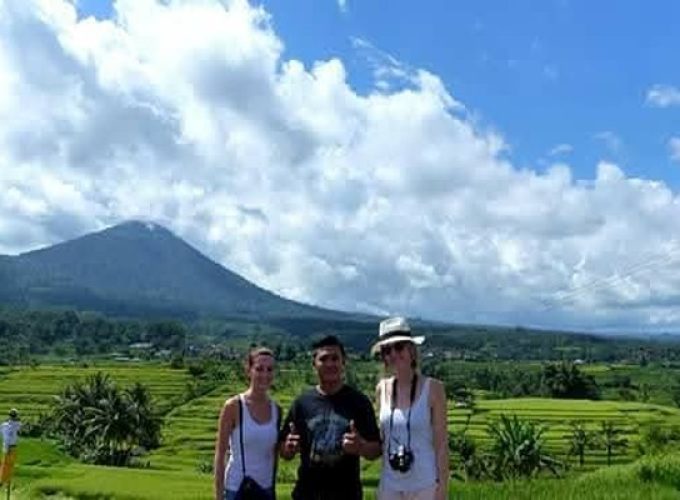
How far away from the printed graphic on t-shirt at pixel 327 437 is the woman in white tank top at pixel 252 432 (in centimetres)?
35

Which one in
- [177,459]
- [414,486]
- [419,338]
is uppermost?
[419,338]

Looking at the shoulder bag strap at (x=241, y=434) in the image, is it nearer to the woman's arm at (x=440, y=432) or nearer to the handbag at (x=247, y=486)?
the handbag at (x=247, y=486)

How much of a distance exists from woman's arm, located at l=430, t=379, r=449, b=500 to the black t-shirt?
1.09ft

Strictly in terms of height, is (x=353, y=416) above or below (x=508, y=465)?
above

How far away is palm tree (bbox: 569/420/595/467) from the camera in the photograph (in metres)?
55.1

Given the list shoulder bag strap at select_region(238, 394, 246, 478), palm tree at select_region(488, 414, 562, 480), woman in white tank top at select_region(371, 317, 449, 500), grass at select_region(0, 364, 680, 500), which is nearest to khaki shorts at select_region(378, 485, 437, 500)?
woman in white tank top at select_region(371, 317, 449, 500)

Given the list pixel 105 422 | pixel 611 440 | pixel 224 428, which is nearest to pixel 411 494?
pixel 224 428

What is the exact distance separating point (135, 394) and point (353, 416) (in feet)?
180

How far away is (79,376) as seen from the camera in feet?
281

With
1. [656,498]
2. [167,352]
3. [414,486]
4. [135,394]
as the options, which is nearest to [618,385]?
[135,394]

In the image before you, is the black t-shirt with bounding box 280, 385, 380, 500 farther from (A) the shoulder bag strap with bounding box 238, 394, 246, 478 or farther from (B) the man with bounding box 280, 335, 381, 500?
(A) the shoulder bag strap with bounding box 238, 394, 246, 478

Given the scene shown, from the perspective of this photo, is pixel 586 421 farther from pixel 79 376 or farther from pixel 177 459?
pixel 79 376

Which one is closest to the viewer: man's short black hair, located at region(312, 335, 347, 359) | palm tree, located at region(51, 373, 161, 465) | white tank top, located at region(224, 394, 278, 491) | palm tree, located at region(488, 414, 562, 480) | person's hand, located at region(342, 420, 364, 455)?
person's hand, located at region(342, 420, 364, 455)

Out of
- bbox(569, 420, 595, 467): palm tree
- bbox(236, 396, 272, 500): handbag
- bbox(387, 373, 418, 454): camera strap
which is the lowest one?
bbox(569, 420, 595, 467): palm tree
